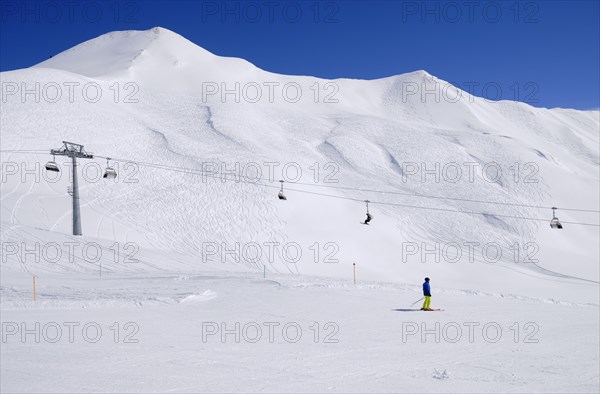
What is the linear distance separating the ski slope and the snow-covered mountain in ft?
0.93

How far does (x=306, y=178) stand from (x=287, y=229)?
39.2 ft

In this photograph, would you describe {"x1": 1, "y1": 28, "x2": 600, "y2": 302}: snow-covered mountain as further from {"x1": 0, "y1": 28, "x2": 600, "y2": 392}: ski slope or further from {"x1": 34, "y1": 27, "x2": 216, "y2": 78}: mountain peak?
{"x1": 34, "y1": 27, "x2": 216, "y2": 78}: mountain peak

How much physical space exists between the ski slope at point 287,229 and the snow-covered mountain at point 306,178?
0.93 ft

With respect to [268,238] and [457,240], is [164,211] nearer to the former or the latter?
[268,238]

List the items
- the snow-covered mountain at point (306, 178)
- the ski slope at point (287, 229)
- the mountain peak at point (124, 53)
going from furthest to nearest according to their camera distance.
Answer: the mountain peak at point (124, 53)
the snow-covered mountain at point (306, 178)
the ski slope at point (287, 229)

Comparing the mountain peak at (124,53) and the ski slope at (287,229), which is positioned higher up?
the mountain peak at (124,53)

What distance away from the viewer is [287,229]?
46.5m

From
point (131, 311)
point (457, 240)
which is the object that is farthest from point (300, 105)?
point (131, 311)

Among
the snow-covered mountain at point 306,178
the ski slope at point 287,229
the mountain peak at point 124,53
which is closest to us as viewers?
the ski slope at point 287,229

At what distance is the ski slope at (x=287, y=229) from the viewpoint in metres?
11.5

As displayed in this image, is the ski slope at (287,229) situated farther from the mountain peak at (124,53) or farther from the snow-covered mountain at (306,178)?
the mountain peak at (124,53)

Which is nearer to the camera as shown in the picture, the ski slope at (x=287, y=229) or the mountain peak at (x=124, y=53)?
the ski slope at (x=287, y=229)

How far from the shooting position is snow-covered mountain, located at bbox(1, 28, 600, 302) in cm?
4259

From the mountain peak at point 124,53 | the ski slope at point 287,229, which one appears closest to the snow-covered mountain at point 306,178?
the ski slope at point 287,229
